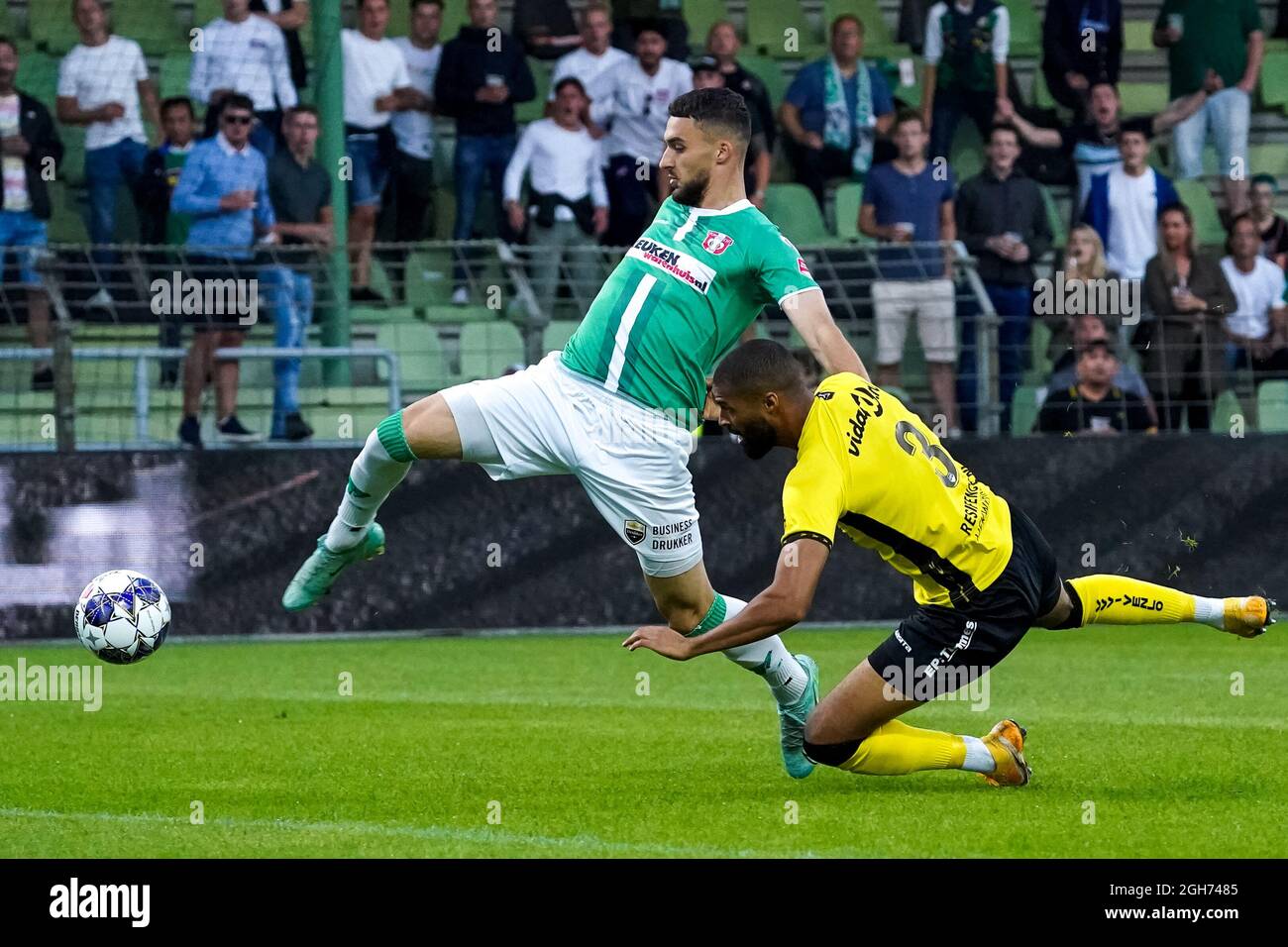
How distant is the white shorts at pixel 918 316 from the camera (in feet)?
45.1

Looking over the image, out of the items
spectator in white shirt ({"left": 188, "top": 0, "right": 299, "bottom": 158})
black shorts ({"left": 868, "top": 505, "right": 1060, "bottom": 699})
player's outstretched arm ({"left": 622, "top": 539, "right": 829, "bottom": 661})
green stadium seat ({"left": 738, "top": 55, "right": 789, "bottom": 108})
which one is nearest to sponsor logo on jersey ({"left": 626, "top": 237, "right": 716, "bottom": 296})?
black shorts ({"left": 868, "top": 505, "right": 1060, "bottom": 699})

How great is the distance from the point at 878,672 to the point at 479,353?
7.02 metres

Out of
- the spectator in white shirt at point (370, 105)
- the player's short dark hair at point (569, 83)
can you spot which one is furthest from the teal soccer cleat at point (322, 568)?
the player's short dark hair at point (569, 83)

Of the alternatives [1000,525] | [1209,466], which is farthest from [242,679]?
[1209,466]

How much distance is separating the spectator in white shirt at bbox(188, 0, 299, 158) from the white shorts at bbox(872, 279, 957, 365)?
170 inches

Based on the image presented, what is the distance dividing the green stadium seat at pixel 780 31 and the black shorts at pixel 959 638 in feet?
35.1

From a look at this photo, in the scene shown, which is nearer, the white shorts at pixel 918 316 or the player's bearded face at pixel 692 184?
the player's bearded face at pixel 692 184

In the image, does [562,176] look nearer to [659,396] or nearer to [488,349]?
[488,349]

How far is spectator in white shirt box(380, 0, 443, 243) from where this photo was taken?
1483 cm

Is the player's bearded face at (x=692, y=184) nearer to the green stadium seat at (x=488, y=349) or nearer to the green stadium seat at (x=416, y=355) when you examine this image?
the green stadium seat at (x=416, y=355)

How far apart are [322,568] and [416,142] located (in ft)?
23.7

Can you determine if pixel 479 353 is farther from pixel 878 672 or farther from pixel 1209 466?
pixel 878 672

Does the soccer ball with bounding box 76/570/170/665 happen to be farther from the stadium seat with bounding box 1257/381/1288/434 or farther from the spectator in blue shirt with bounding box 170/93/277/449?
the stadium seat with bounding box 1257/381/1288/434

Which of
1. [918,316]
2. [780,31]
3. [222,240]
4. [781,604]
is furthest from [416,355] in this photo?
[781,604]
